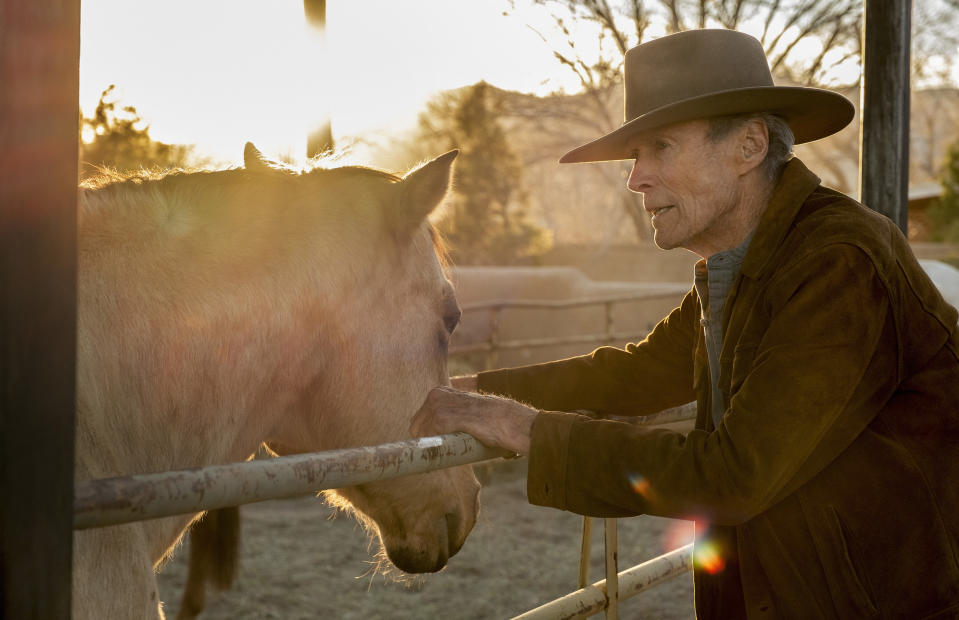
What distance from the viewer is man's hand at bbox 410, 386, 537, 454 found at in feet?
5.27

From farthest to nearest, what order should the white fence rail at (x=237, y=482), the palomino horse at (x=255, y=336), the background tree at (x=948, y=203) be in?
1. the background tree at (x=948, y=203)
2. the palomino horse at (x=255, y=336)
3. the white fence rail at (x=237, y=482)

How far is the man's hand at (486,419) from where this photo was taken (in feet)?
5.27

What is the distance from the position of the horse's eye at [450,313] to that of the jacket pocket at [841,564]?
3.07 feet

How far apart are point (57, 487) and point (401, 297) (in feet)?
3.66

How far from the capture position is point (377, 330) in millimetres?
1899

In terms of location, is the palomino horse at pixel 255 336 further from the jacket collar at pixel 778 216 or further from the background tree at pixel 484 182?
the background tree at pixel 484 182

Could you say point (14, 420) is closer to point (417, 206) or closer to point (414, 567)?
point (417, 206)

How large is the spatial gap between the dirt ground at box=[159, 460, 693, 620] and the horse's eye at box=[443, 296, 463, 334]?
2138 millimetres

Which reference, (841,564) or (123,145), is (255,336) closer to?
(841,564)

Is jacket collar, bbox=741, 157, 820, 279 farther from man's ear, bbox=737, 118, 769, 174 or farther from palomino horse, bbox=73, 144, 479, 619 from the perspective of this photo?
palomino horse, bbox=73, 144, 479, 619

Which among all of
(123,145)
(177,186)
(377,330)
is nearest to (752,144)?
(377,330)

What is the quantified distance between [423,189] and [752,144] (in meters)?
0.73

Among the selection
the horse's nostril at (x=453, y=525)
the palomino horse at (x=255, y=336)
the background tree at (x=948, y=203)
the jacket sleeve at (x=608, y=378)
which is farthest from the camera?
the background tree at (x=948, y=203)

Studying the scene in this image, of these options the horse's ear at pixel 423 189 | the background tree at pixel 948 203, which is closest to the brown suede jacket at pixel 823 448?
the horse's ear at pixel 423 189
